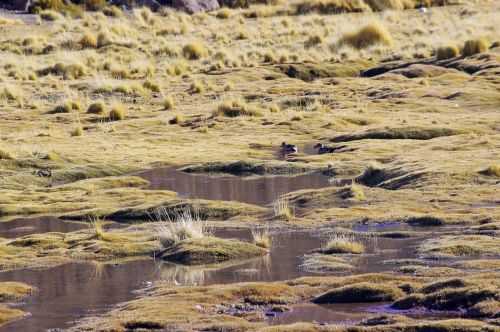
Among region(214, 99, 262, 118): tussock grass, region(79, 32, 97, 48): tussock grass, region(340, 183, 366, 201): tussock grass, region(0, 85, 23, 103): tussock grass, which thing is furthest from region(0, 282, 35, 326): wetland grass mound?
region(79, 32, 97, 48): tussock grass

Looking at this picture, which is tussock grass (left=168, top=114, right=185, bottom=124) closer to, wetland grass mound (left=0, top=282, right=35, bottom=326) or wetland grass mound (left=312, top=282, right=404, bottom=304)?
wetland grass mound (left=0, top=282, right=35, bottom=326)

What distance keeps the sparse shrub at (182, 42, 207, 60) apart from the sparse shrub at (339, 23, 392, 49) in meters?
6.78

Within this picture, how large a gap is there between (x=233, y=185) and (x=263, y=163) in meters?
2.59

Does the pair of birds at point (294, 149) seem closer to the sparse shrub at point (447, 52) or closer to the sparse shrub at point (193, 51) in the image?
the sparse shrub at point (447, 52)

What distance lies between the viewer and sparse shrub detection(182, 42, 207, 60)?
5822cm

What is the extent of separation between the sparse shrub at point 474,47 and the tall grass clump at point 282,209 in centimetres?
2806

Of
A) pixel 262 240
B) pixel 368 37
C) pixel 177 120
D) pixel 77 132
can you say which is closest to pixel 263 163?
pixel 77 132

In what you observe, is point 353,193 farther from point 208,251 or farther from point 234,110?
point 234,110

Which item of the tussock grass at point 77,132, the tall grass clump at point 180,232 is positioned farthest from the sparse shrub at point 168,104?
A: the tall grass clump at point 180,232

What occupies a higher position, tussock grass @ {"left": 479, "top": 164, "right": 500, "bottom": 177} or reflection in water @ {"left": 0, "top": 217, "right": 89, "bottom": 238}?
tussock grass @ {"left": 479, "top": 164, "right": 500, "bottom": 177}

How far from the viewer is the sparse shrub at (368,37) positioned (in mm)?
59219

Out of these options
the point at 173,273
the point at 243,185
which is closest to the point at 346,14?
the point at 243,185

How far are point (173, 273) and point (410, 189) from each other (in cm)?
916

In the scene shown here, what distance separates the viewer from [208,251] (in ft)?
70.2
